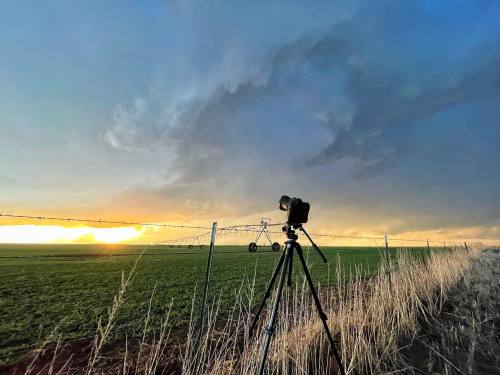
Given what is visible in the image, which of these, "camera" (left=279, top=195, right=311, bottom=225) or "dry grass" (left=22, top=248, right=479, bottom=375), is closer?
"camera" (left=279, top=195, right=311, bottom=225)

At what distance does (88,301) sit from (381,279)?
407 inches

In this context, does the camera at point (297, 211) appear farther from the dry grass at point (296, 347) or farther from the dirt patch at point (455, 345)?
the dirt patch at point (455, 345)

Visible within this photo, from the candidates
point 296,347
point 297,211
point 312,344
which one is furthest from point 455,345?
point 297,211

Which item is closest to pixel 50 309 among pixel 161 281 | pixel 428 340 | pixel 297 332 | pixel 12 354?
pixel 12 354

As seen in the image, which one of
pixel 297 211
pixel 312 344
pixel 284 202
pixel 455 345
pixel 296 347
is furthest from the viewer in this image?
pixel 455 345

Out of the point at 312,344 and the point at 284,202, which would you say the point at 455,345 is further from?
the point at 284,202

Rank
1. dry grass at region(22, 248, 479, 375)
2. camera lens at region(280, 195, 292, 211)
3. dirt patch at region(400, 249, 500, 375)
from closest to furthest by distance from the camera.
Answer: camera lens at region(280, 195, 292, 211) → dry grass at region(22, 248, 479, 375) → dirt patch at region(400, 249, 500, 375)

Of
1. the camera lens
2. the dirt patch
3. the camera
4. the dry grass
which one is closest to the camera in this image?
the camera

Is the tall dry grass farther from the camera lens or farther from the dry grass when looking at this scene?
the camera lens

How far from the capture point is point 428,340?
19.6ft

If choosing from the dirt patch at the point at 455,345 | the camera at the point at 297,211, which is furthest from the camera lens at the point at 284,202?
the dirt patch at the point at 455,345

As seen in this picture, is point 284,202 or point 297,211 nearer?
point 297,211

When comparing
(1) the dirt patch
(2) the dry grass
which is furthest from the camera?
(1) the dirt patch

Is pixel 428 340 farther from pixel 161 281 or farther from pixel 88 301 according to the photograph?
pixel 161 281
